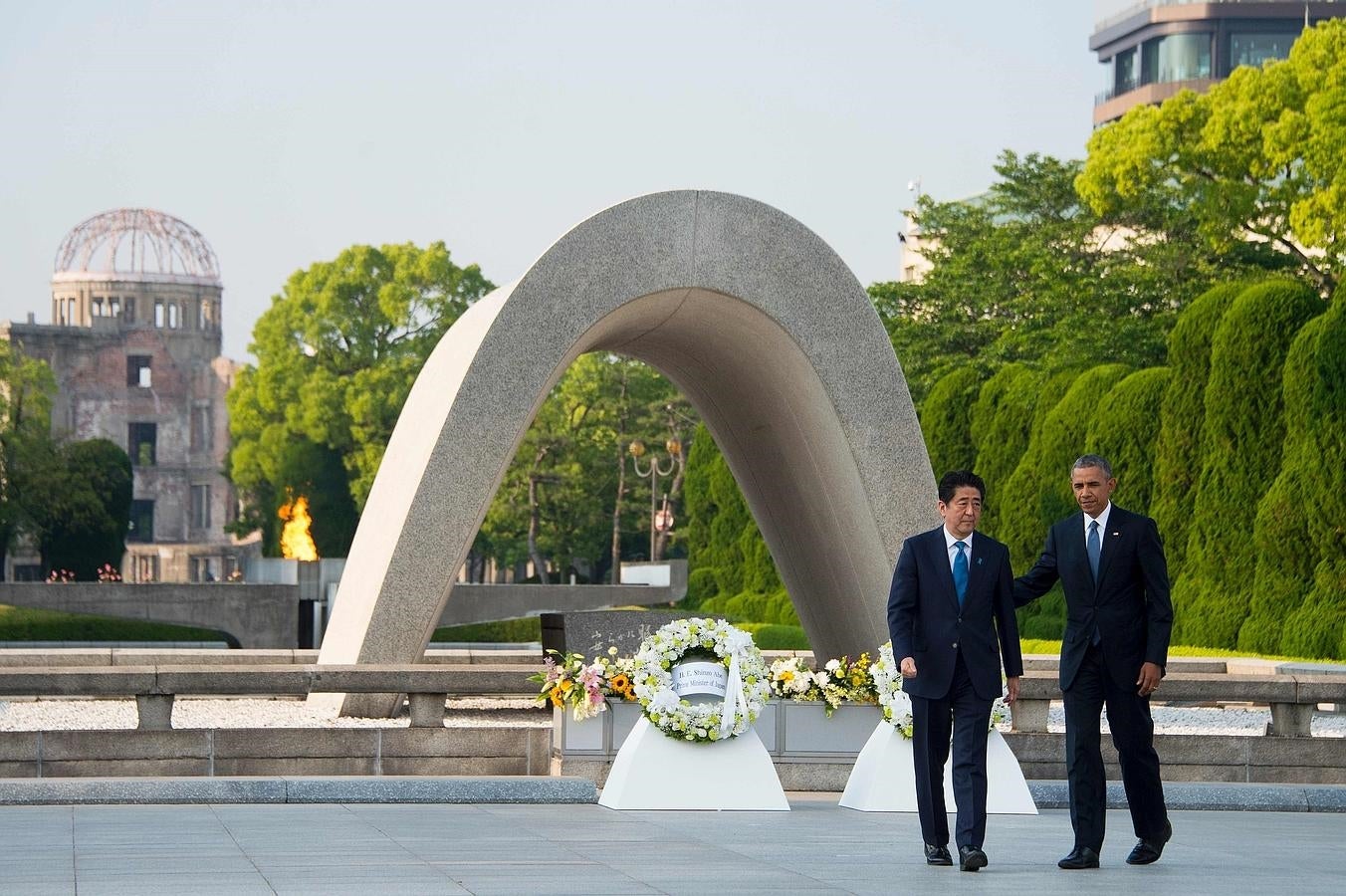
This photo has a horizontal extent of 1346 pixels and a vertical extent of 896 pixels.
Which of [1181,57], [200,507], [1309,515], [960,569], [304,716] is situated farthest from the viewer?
[200,507]

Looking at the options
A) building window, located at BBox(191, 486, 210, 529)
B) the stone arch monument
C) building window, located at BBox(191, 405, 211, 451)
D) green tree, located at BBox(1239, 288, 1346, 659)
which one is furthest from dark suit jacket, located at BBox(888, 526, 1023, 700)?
building window, located at BBox(191, 405, 211, 451)

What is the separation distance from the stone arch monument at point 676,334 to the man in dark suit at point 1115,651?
6826 mm

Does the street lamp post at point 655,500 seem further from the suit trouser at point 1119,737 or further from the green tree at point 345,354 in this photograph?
the suit trouser at point 1119,737

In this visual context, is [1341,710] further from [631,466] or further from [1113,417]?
[631,466]

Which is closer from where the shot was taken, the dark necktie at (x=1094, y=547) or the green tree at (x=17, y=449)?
the dark necktie at (x=1094, y=547)

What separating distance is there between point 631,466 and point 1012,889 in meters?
49.1

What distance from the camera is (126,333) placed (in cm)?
8919

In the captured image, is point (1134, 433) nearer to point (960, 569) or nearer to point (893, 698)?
point (893, 698)

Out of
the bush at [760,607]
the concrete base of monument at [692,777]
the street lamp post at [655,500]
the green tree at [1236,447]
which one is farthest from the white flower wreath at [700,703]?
the street lamp post at [655,500]

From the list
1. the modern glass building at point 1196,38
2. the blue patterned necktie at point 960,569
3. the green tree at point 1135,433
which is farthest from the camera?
the modern glass building at point 1196,38

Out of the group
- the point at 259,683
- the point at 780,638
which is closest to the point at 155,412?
the point at 780,638

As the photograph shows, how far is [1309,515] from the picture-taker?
2420 cm

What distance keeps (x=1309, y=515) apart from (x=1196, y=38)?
203 feet

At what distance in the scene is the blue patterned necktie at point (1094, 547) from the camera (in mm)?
8359
